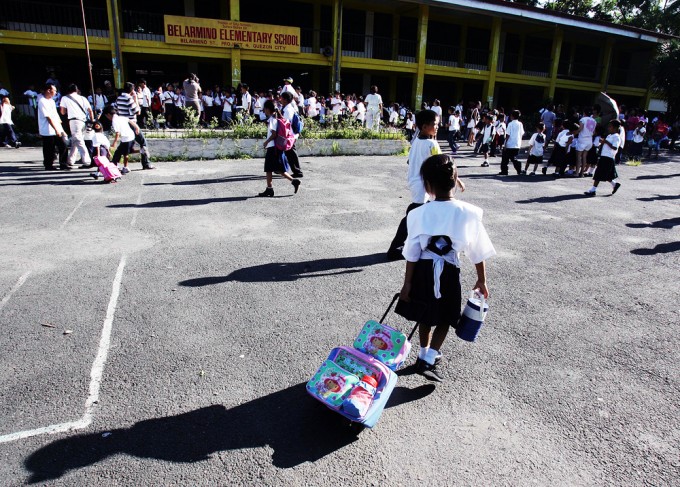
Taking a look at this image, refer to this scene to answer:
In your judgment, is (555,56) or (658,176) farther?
(555,56)

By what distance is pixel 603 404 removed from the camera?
311 centimetres

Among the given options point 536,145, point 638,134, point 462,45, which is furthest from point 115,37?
point 638,134

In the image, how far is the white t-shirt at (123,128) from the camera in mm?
9477

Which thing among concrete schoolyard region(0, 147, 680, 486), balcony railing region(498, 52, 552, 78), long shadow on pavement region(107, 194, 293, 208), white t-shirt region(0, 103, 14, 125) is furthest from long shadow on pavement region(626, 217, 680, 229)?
balcony railing region(498, 52, 552, 78)

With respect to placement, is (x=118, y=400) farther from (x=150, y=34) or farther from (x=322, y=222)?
(x=150, y=34)

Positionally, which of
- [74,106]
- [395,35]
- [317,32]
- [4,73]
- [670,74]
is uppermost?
[395,35]

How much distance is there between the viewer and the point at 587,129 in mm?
→ 11930

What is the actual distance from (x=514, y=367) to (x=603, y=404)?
619 mm

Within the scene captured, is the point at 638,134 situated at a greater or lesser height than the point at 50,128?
greater

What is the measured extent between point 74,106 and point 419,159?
331 inches

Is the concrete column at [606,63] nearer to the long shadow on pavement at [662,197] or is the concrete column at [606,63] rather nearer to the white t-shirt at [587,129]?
the white t-shirt at [587,129]

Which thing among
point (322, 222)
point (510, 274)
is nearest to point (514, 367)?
point (510, 274)

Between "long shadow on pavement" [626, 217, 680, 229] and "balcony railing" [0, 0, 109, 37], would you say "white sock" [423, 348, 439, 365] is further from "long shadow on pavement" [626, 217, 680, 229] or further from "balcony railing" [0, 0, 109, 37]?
"balcony railing" [0, 0, 109, 37]

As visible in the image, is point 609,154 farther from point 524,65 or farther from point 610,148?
point 524,65
